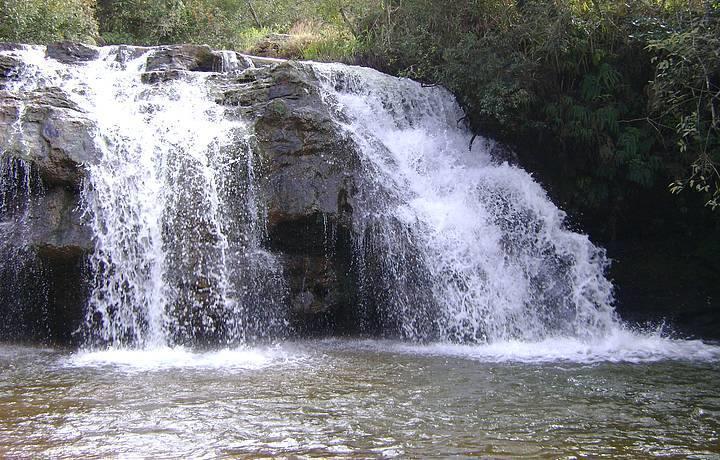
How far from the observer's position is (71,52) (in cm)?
1269

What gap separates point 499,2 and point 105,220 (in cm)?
841

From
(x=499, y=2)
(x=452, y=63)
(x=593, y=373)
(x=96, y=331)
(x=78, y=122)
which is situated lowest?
(x=593, y=373)

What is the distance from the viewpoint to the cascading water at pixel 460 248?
10367 millimetres

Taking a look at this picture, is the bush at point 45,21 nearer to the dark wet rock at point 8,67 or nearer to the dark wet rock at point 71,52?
the dark wet rock at point 71,52

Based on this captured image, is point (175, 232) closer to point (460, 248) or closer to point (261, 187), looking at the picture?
point (261, 187)

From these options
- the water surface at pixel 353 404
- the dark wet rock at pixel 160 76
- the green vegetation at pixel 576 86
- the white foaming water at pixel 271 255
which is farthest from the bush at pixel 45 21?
the water surface at pixel 353 404

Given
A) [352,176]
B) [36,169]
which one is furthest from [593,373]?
[36,169]

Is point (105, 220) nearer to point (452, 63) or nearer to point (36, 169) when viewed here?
point (36, 169)

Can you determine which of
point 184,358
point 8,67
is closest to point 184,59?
point 8,67

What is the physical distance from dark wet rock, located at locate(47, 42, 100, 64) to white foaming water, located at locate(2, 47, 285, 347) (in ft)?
6.18

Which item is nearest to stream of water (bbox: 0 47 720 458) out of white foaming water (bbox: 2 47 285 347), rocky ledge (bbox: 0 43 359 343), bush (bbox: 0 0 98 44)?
white foaming water (bbox: 2 47 285 347)

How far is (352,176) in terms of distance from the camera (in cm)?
A: 1062

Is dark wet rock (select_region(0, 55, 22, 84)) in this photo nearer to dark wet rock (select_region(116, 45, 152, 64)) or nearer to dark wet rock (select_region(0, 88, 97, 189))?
dark wet rock (select_region(0, 88, 97, 189))

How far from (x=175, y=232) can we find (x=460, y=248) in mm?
4342
